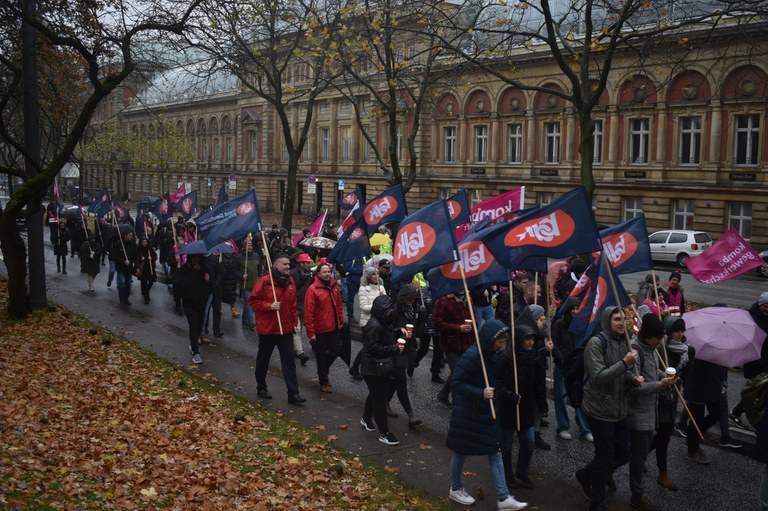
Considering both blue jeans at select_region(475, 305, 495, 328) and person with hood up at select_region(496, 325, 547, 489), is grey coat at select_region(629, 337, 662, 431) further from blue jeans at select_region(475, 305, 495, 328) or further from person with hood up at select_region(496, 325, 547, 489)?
blue jeans at select_region(475, 305, 495, 328)

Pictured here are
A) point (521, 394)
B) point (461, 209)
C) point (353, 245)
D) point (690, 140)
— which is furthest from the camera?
point (690, 140)

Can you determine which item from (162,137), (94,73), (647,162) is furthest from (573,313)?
(162,137)

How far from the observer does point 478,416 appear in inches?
288

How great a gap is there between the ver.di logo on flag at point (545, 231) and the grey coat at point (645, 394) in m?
1.43

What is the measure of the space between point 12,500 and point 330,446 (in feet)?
11.6

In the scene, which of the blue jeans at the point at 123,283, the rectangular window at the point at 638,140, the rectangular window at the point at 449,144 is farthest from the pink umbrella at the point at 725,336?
the rectangular window at the point at 449,144

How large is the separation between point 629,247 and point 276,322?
15.4 ft

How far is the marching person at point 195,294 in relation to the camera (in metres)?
13.5

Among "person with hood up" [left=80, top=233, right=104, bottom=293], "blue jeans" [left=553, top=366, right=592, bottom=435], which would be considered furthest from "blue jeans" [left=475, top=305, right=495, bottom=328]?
"person with hood up" [left=80, top=233, right=104, bottom=293]

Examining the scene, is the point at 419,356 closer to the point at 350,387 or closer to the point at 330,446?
the point at 350,387

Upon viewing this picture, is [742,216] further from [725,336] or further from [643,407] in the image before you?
[643,407]

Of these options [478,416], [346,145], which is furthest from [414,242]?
[346,145]

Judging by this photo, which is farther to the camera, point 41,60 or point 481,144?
point 481,144

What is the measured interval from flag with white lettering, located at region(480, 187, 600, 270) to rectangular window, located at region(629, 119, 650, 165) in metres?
33.7
